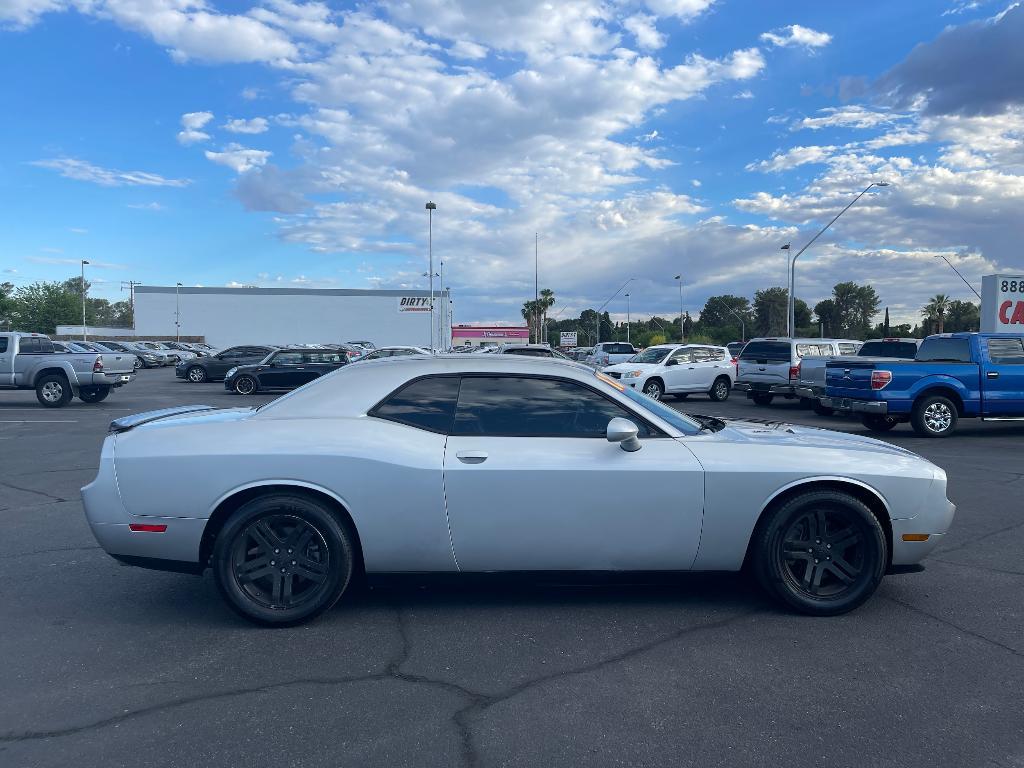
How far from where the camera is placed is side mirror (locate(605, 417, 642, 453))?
14.2ft

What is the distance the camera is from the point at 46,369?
1939 centimetres

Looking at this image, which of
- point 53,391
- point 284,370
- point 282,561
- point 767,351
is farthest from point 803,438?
point 284,370

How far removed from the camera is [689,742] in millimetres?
3180

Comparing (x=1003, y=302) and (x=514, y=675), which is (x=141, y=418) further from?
(x=1003, y=302)

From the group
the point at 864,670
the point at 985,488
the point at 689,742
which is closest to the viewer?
the point at 689,742

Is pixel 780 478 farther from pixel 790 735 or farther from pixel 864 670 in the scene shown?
pixel 790 735

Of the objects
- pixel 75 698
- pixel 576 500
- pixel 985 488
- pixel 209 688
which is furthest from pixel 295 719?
pixel 985 488

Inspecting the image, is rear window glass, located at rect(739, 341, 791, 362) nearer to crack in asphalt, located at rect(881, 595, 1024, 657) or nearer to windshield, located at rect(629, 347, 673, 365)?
windshield, located at rect(629, 347, 673, 365)

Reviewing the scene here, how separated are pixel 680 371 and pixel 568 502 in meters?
18.2

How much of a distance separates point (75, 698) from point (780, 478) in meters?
3.73

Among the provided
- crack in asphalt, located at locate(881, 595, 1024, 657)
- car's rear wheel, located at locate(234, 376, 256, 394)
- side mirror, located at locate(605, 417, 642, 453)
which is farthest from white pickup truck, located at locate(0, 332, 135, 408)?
crack in asphalt, located at locate(881, 595, 1024, 657)

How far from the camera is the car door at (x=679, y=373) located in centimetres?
2191

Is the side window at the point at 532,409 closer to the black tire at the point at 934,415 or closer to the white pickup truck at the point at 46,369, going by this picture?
the black tire at the point at 934,415

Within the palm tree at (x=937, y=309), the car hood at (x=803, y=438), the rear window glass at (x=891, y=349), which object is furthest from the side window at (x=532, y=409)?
the palm tree at (x=937, y=309)
